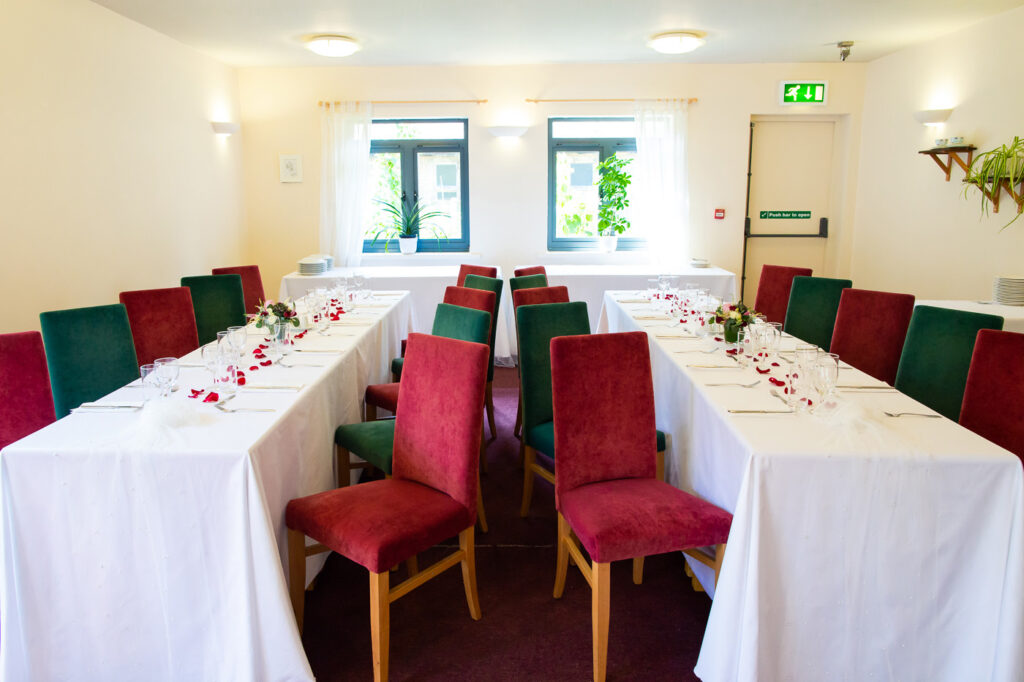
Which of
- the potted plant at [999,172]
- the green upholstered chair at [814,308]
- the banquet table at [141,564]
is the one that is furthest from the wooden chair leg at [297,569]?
the potted plant at [999,172]

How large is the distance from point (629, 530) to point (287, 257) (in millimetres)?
5800

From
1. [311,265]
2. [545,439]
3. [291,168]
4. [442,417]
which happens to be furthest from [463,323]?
[291,168]

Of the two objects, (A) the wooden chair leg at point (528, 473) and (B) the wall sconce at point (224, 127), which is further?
(B) the wall sconce at point (224, 127)

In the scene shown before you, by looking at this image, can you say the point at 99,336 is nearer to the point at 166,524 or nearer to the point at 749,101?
the point at 166,524

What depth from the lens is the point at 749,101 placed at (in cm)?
670

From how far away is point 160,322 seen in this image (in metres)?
3.91

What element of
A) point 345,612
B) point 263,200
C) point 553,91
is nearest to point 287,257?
point 263,200

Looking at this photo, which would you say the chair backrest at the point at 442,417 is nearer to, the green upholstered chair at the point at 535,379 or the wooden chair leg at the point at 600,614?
the wooden chair leg at the point at 600,614

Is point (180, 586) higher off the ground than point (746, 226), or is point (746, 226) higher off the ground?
point (746, 226)

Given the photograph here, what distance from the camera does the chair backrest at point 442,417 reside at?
2361 mm

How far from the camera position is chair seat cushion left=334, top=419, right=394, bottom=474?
9.02ft

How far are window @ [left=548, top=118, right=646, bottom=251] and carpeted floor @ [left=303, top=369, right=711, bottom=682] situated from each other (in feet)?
14.7

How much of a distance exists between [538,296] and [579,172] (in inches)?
131

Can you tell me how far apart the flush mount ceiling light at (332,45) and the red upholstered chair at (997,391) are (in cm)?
489
